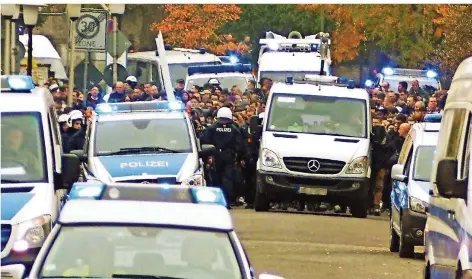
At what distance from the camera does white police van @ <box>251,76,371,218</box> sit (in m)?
25.7

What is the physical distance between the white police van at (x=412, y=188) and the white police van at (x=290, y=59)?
54.6 ft

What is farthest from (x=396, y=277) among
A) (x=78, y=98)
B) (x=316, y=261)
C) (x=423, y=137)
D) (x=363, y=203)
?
(x=78, y=98)

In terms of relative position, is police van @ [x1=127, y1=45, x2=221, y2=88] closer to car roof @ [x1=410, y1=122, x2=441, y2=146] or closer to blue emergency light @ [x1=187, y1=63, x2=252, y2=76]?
blue emergency light @ [x1=187, y1=63, x2=252, y2=76]

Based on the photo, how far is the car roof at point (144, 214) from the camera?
10.2 m

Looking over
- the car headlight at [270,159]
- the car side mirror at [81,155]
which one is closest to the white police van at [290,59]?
the car headlight at [270,159]

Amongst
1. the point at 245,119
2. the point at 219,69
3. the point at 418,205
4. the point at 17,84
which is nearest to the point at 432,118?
the point at 418,205

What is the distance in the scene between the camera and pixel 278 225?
2348cm

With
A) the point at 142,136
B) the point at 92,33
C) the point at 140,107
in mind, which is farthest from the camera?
the point at 92,33

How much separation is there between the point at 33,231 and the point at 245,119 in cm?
1663

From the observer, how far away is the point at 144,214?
10312 mm

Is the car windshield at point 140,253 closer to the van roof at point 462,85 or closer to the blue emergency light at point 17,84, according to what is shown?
the van roof at point 462,85

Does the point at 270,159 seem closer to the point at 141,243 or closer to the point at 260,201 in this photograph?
the point at 260,201

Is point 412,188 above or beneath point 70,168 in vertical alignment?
beneath

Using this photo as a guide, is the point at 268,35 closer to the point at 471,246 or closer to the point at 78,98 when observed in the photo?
the point at 78,98
